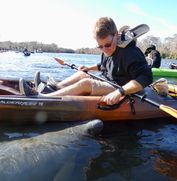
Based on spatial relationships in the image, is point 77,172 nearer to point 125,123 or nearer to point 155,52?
point 125,123

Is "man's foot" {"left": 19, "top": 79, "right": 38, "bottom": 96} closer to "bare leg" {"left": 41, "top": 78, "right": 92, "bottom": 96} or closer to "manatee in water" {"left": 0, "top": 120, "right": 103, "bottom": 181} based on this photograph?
"bare leg" {"left": 41, "top": 78, "right": 92, "bottom": 96}

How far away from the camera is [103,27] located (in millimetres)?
4664

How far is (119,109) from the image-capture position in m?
5.71

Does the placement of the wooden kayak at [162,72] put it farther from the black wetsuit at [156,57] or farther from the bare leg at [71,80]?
the bare leg at [71,80]

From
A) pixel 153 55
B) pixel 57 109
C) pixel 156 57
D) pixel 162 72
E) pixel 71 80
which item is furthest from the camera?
pixel 162 72

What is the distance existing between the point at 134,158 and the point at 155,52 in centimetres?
1061

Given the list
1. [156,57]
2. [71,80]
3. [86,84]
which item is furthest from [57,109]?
[156,57]

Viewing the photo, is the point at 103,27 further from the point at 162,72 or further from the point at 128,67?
the point at 162,72

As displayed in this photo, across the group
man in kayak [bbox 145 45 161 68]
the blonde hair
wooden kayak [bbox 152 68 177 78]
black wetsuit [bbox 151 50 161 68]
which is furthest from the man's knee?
wooden kayak [bbox 152 68 177 78]

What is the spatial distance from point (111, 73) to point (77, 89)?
2.03ft

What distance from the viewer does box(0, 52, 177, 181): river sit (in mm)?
3838

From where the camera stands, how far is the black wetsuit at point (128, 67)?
16.5 feet

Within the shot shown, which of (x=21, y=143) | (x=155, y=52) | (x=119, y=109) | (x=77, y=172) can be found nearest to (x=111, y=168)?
(x=77, y=172)

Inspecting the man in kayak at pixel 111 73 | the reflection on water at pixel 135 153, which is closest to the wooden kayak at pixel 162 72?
the reflection on water at pixel 135 153
